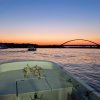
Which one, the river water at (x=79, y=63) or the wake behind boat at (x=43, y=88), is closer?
the wake behind boat at (x=43, y=88)

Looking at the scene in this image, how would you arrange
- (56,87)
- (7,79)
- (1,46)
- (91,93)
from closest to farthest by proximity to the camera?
(91,93) < (56,87) < (7,79) < (1,46)

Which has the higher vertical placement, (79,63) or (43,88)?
(43,88)

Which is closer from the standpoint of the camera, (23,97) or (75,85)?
(23,97)

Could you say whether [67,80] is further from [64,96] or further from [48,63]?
[48,63]

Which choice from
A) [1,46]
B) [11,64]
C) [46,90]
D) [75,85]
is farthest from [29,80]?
[1,46]

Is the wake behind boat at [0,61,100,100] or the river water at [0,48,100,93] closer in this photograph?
the wake behind boat at [0,61,100,100]

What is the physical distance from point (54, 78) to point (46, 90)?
1.35 metres

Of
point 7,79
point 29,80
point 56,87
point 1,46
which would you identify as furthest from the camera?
point 1,46

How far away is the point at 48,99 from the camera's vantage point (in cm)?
543

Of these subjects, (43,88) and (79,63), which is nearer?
(43,88)

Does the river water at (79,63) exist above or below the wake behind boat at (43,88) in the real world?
below

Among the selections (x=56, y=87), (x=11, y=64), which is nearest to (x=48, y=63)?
(x=11, y=64)

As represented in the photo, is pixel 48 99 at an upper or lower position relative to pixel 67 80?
lower

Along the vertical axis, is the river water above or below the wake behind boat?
below
